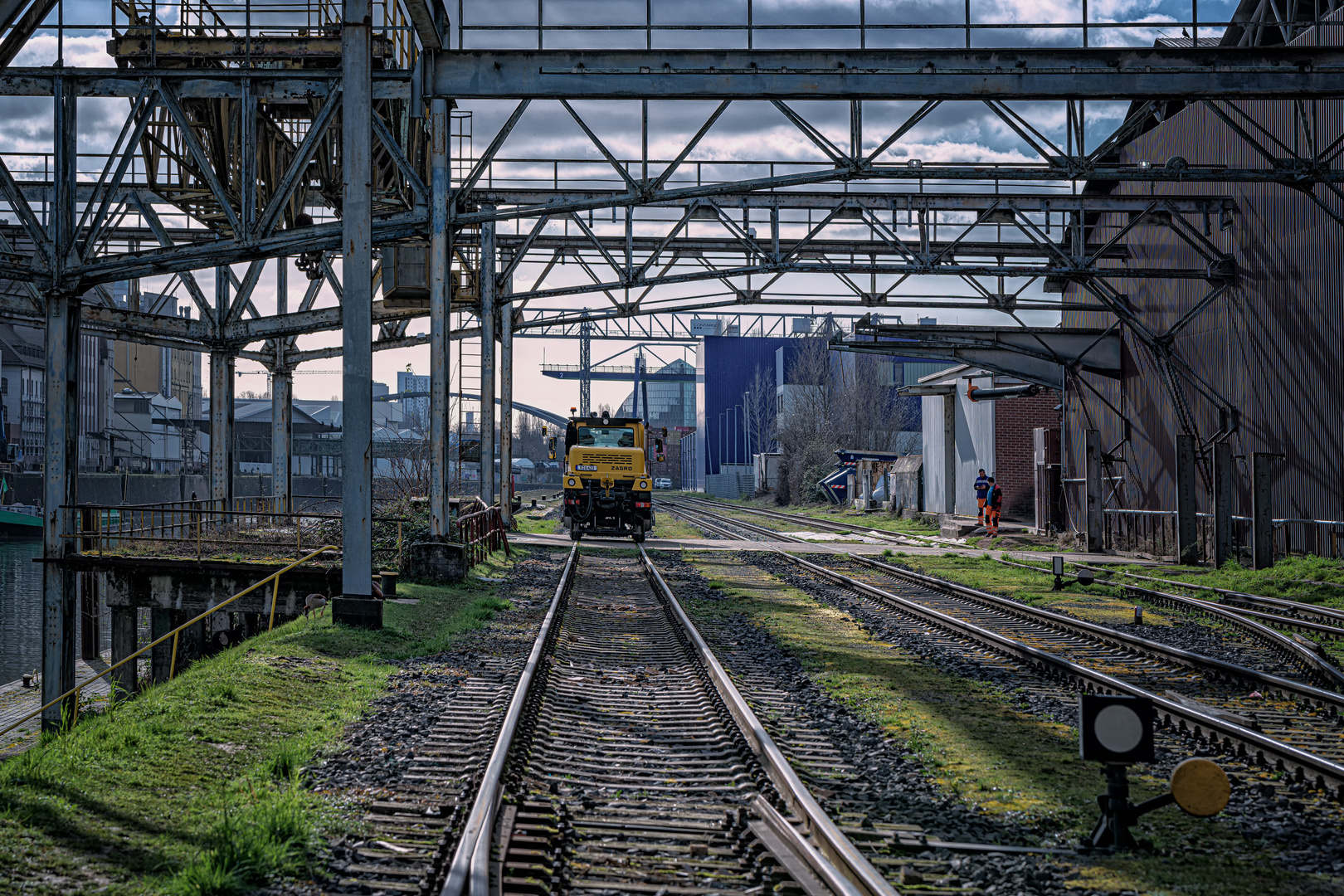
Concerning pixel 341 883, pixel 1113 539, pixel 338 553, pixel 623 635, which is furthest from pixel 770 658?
pixel 1113 539

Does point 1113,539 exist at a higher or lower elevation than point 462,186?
lower

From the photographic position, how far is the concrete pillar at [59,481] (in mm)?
16781

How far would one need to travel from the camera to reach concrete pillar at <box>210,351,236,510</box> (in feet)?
88.0

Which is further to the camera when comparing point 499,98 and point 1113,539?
point 1113,539

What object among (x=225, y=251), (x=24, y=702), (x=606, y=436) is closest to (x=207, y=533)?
(x=24, y=702)

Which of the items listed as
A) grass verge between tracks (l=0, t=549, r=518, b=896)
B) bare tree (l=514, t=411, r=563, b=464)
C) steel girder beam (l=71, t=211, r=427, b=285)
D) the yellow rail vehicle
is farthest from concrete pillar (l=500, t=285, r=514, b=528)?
bare tree (l=514, t=411, r=563, b=464)

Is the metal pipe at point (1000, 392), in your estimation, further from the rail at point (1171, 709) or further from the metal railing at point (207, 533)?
the metal railing at point (207, 533)

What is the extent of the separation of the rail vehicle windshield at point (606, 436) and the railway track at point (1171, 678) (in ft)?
45.1

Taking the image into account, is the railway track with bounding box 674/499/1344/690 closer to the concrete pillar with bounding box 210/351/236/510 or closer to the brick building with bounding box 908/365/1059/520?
the brick building with bounding box 908/365/1059/520

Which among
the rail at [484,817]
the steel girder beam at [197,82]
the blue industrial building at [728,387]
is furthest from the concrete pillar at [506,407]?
the blue industrial building at [728,387]

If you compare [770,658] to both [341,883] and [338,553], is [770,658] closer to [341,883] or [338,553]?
[341,883]

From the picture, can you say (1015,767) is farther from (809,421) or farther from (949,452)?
(809,421)

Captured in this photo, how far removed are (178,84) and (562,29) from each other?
554cm

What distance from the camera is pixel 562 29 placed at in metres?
15.7
